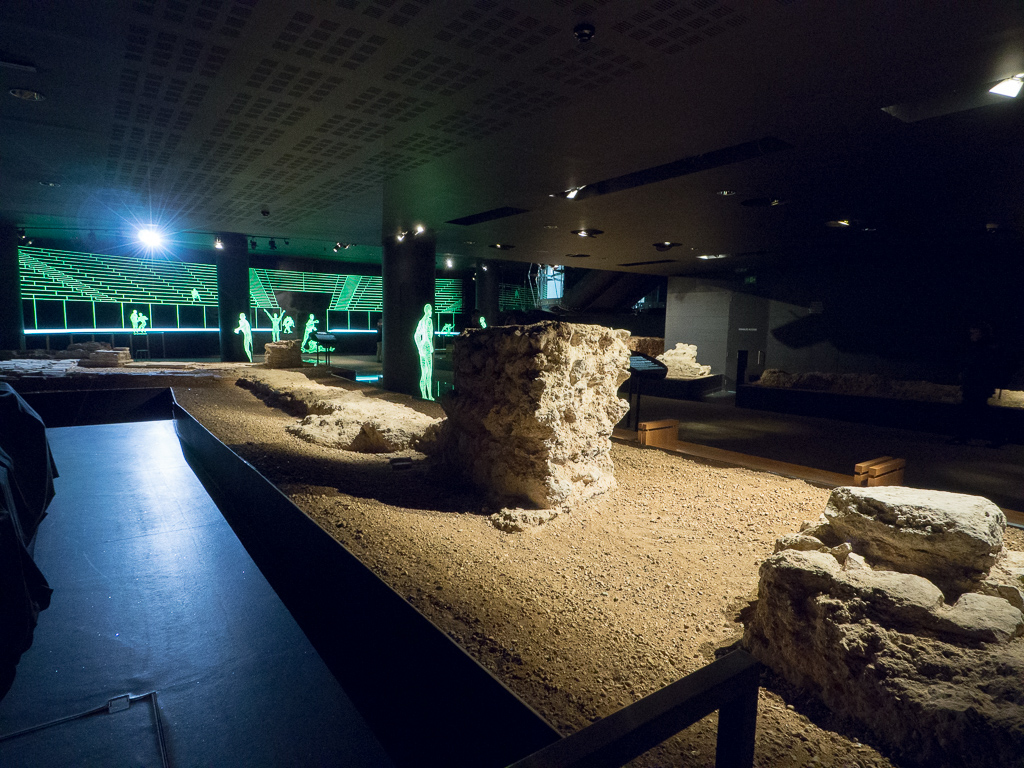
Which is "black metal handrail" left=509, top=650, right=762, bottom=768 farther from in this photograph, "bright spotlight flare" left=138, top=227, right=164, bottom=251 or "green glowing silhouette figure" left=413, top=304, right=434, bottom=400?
"bright spotlight flare" left=138, top=227, right=164, bottom=251

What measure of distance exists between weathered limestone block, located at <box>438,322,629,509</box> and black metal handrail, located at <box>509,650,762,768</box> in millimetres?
2702

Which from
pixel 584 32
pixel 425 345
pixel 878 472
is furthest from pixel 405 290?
pixel 878 472

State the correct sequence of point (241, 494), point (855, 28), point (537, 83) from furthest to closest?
point (241, 494) < point (537, 83) < point (855, 28)

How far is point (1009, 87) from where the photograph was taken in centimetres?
357

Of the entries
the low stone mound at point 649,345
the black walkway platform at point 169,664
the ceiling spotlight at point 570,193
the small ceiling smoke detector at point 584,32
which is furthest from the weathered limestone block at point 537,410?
the low stone mound at point 649,345

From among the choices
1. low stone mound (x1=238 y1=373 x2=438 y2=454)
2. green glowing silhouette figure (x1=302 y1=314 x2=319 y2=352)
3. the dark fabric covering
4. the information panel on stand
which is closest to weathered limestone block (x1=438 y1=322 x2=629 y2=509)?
low stone mound (x1=238 y1=373 x2=438 y2=454)

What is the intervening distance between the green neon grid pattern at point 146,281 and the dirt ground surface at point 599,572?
41.0 feet

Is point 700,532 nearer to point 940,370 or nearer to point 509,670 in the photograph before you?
point 509,670

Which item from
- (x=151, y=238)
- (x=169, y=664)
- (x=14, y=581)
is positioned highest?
(x=151, y=238)

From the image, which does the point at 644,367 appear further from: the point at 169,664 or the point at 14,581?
the point at 14,581

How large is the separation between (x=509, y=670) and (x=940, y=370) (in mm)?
12470

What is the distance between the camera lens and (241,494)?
14.5 feet

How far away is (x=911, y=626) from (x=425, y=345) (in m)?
9.20

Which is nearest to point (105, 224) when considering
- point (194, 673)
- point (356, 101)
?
point (356, 101)
